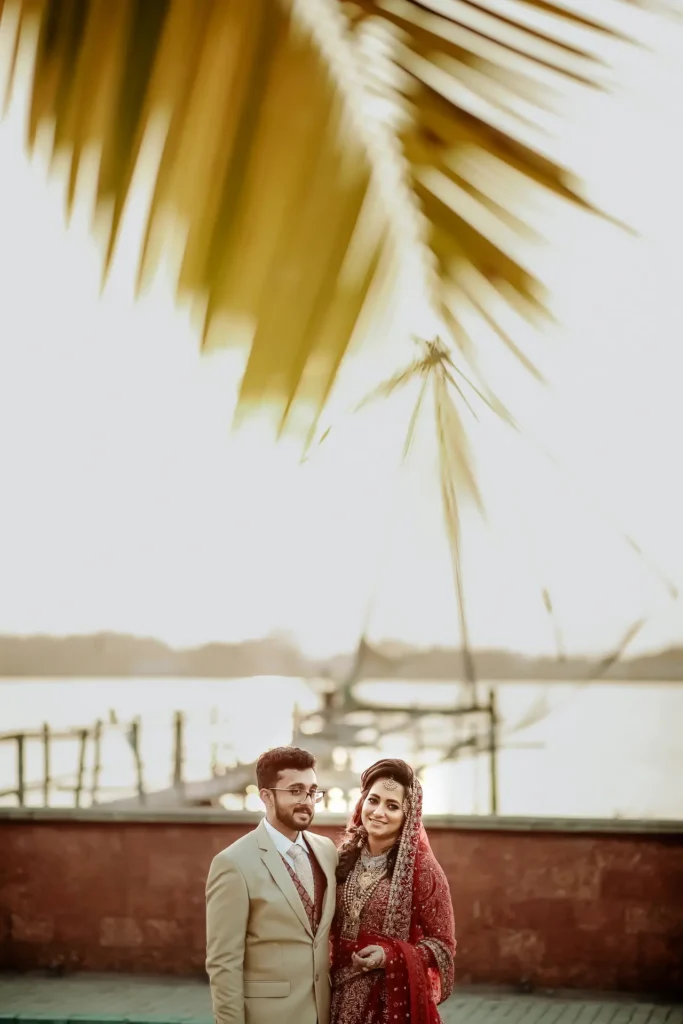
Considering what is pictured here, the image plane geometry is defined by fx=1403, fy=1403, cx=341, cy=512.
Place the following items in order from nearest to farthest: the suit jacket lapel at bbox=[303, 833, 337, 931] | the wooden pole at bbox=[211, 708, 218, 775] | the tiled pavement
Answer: the suit jacket lapel at bbox=[303, 833, 337, 931]
the tiled pavement
the wooden pole at bbox=[211, 708, 218, 775]

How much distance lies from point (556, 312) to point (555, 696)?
1.63m

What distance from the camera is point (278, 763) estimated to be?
335 centimetres

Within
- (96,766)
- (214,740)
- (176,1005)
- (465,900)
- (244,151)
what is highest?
(244,151)

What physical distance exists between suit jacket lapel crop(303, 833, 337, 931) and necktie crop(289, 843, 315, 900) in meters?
0.03

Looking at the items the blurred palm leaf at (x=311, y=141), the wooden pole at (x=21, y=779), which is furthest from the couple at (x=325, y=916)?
the wooden pole at (x=21, y=779)

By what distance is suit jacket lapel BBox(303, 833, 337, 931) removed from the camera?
11.1 ft

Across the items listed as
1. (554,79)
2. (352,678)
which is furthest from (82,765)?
(554,79)

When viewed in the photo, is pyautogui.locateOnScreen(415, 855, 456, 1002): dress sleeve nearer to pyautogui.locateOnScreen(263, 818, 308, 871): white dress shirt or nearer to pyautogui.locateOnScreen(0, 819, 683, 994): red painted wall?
pyautogui.locateOnScreen(263, 818, 308, 871): white dress shirt

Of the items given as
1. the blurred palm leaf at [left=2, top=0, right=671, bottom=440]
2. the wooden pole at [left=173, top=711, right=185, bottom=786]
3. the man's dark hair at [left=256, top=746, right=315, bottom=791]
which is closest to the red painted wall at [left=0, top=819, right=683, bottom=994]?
the wooden pole at [left=173, top=711, right=185, bottom=786]

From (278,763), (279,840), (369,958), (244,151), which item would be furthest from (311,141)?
(369,958)

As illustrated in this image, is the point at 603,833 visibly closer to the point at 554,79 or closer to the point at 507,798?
the point at 507,798

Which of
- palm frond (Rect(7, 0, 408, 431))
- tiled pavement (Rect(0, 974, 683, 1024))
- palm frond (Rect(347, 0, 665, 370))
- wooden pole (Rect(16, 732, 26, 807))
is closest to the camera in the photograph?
palm frond (Rect(347, 0, 665, 370))

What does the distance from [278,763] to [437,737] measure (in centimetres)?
276

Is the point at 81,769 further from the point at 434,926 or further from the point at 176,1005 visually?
the point at 434,926
